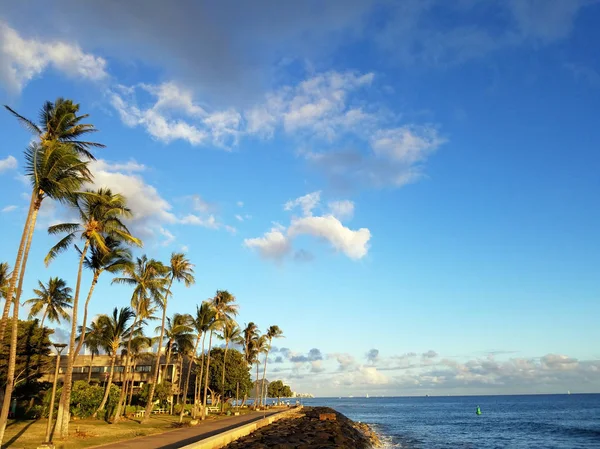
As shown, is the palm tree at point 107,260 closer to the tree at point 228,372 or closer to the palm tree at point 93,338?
the palm tree at point 93,338

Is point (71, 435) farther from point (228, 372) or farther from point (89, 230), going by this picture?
point (228, 372)

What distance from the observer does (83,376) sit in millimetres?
66188

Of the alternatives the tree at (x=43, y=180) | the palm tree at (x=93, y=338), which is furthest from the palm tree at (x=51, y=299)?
the tree at (x=43, y=180)

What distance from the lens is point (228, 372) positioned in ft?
223

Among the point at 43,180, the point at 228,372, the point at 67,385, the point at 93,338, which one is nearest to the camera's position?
the point at 43,180

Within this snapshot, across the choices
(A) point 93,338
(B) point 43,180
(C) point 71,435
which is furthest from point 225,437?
(A) point 93,338

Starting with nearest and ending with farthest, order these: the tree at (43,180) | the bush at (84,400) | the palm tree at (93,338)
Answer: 1. the tree at (43,180)
2. the bush at (84,400)
3. the palm tree at (93,338)

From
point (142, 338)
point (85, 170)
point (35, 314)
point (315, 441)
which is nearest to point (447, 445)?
point (315, 441)

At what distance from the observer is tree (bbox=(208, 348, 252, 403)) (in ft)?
221

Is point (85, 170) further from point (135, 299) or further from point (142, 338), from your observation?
point (142, 338)

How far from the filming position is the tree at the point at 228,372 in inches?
2648

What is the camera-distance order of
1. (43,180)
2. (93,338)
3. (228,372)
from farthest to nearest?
(228,372) → (93,338) → (43,180)

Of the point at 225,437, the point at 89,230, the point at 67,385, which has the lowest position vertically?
the point at 225,437

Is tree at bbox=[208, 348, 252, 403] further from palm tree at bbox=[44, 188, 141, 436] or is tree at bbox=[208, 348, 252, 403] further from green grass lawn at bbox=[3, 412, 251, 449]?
palm tree at bbox=[44, 188, 141, 436]
